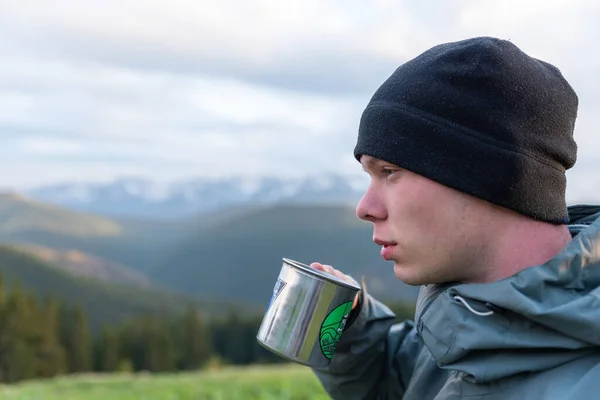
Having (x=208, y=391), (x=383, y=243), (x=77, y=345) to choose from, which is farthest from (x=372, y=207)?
(x=77, y=345)

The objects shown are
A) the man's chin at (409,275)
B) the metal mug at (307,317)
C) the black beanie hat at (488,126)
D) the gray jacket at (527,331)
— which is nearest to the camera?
the gray jacket at (527,331)

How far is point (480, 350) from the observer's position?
6.36 feet

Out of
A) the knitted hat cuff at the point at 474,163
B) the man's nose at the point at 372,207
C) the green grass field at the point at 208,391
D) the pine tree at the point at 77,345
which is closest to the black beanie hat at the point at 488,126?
the knitted hat cuff at the point at 474,163

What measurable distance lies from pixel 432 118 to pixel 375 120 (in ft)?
0.66

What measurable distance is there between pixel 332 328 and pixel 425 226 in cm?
66

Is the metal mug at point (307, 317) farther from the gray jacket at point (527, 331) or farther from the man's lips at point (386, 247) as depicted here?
the gray jacket at point (527, 331)

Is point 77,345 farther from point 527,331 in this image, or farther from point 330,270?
A: point 527,331

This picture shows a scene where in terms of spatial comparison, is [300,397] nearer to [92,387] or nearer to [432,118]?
[92,387]

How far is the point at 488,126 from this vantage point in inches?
78.8

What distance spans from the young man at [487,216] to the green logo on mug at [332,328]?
1.36ft

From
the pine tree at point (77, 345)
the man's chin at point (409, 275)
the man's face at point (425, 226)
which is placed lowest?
the pine tree at point (77, 345)

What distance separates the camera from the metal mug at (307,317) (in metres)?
2.47

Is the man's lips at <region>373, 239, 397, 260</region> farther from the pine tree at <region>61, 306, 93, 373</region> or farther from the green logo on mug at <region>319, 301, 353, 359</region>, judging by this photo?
the pine tree at <region>61, 306, 93, 373</region>

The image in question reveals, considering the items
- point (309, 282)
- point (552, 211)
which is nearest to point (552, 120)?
point (552, 211)
